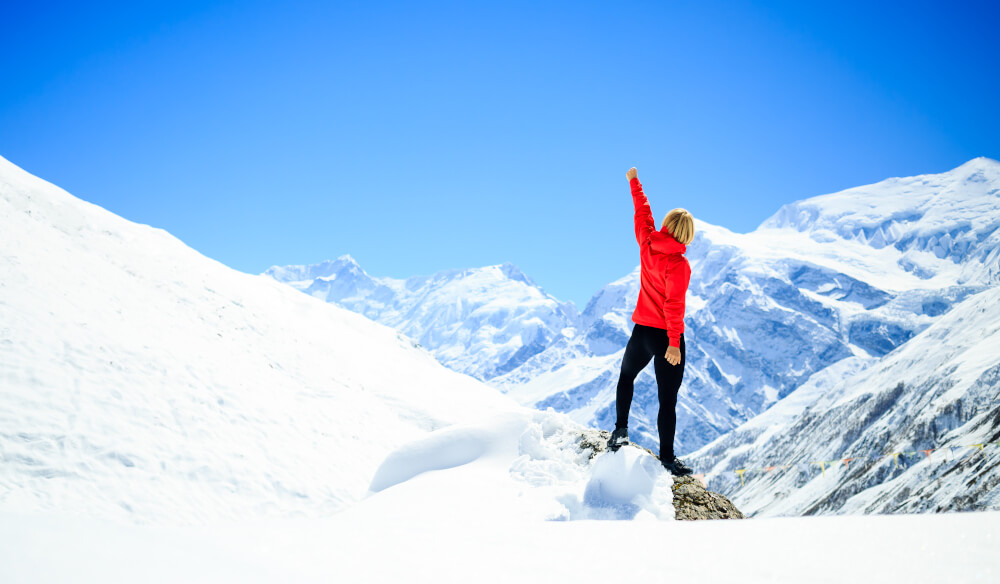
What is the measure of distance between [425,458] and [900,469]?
396 ft

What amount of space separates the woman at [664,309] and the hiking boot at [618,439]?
57mm

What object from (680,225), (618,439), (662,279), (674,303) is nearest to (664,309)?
(674,303)

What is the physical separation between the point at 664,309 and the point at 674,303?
0.12 m

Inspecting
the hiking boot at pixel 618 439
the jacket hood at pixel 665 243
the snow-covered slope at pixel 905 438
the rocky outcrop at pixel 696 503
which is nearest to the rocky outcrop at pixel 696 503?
the rocky outcrop at pixel 696 503

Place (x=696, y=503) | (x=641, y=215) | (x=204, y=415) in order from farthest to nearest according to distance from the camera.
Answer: (x=204, y=415)
(x=641, y=215)
(x=696, y=503)

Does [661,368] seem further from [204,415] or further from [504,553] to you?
[204,415]

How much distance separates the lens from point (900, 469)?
99500 mm

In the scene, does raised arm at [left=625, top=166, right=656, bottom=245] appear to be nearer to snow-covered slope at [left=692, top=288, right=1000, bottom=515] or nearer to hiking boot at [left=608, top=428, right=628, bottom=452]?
hiking boot at [left=608, top=428, right=628, bottom=452]

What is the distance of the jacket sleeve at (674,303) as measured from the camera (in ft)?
19.1

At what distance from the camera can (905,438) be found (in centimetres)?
11456

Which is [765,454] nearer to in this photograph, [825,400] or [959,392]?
[825,400]

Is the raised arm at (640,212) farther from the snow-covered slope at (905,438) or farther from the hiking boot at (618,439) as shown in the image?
the snow-covered slope at (905,438)

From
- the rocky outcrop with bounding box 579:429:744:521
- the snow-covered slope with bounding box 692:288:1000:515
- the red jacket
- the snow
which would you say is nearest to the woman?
the red jacket

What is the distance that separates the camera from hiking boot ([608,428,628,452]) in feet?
20.9
